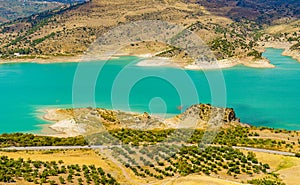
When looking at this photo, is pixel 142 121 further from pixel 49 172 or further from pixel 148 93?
pixel 148 93

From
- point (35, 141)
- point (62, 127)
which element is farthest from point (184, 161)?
point (62, 127)

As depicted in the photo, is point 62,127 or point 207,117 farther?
point 62,127

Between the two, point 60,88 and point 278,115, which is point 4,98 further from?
point 278,115

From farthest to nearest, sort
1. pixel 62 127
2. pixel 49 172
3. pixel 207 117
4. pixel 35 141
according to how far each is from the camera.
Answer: pixel 62 127 → pixel 207 117 → pixel 35 141 → pixel 49 172

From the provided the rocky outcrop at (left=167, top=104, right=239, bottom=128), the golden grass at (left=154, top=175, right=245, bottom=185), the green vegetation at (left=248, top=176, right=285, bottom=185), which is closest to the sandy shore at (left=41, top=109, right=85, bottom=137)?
the rocky outcrop at (left=167, top=104, right=239, bottom=128)

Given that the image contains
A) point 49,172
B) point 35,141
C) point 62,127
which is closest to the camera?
point 49,172

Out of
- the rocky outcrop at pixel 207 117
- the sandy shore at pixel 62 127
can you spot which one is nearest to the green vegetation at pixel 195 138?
the rocky outcrop at pixel 207 117

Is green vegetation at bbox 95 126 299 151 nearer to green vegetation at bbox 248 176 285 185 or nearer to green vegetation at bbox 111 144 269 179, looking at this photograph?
green vegetation at bbox 111 144 269 179

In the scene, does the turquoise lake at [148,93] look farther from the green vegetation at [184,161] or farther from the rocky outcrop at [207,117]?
the green vegetation at [184,161]
